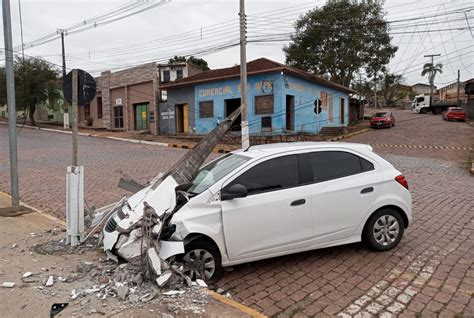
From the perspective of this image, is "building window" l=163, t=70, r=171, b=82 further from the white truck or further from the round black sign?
the white truck

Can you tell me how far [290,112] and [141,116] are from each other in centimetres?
1388

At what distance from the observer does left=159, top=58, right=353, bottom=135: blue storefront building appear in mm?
22469

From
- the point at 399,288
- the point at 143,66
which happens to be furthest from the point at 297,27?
the point at 399,288

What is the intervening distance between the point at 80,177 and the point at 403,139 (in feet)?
82.6

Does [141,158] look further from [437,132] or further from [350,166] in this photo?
[437,132]

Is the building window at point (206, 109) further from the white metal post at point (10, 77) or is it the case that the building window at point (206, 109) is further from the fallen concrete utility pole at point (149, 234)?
the fallen concrete utility pole at point (149, 234)

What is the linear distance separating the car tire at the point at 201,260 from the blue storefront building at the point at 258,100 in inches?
729

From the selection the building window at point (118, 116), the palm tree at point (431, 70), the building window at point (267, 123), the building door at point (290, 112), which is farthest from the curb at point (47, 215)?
the palm tree at point (431, 70)

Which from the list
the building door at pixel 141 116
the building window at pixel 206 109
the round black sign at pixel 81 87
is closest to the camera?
the round black sign at pixel 81 87

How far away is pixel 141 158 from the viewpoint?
16.3 meters

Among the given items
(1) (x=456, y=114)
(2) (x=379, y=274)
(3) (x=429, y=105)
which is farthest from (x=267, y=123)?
(3) (x=429, y=105)

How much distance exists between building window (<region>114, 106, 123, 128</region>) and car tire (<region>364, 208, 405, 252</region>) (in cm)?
3133

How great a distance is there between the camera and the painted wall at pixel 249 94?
22.3 metres

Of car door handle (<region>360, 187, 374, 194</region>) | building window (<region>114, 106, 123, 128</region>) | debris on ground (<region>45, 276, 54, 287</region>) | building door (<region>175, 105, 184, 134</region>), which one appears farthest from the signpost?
building window (<region>114, 106, 123, 128</region>)
